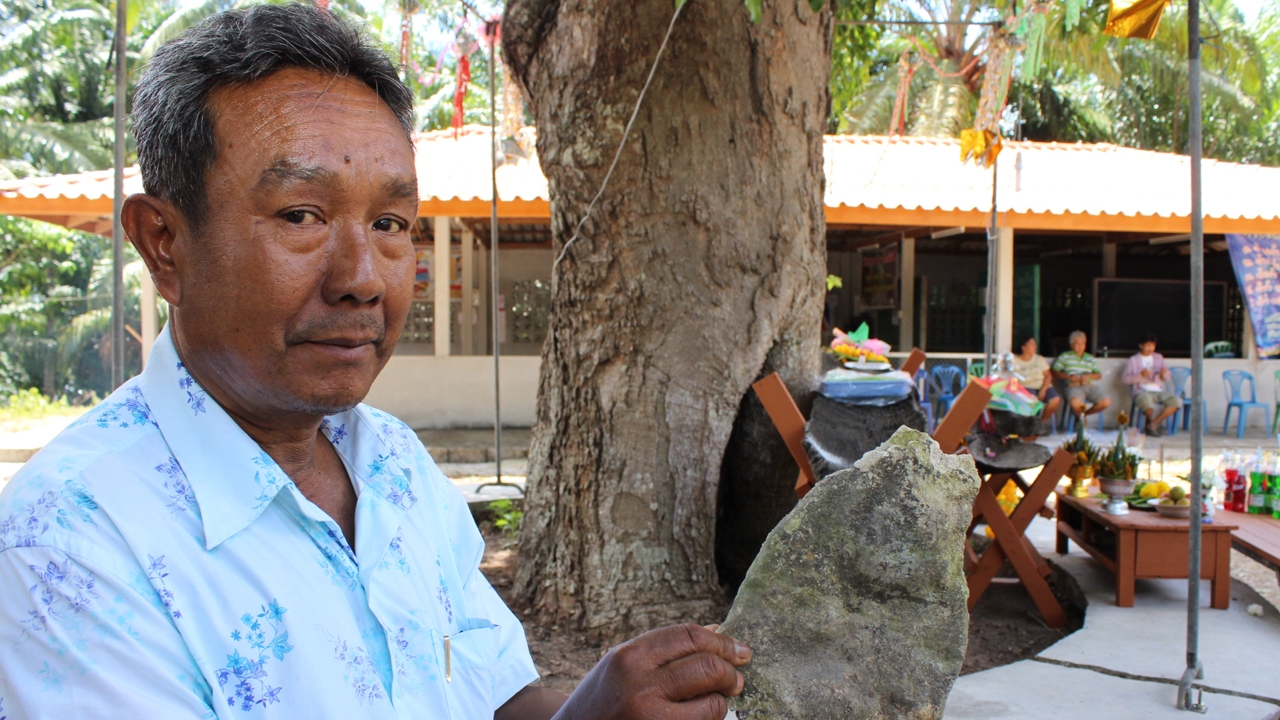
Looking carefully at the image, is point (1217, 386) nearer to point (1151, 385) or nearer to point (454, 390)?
point (1151, 385)

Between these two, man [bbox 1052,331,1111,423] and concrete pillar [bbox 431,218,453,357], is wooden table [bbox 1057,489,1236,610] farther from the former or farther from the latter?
concrete pillar [bbox 431,218,453,357]

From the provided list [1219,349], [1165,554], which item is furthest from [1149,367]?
[1165,554]

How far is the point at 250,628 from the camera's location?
94 cm

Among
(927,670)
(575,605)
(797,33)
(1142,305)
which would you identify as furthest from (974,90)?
(927,670)

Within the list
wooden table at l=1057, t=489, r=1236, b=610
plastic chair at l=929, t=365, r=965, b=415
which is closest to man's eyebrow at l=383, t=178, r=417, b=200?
wooden table at l=1057, t=489, r=1236, b=610

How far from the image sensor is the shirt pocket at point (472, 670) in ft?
4.03

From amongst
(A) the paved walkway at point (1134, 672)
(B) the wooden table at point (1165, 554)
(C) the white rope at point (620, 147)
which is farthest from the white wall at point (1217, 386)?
(C) the white rope at point (620, 147)

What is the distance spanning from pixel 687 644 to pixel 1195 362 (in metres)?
2.34

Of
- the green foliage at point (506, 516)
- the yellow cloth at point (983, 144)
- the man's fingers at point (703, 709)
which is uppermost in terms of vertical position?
the yellow cloth at point (983, 144)

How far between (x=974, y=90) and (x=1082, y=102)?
4.18 m

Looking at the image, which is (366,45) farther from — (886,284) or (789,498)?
(886,284)

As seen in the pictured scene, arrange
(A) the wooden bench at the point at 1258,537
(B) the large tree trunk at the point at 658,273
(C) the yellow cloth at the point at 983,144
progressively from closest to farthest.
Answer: (B) the large tree trunk at the point at 658,273, (A) the wooden bench at the point at 1258,537, (C) the yellow cloth at the point at 983,144

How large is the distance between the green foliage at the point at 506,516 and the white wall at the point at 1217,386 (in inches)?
353

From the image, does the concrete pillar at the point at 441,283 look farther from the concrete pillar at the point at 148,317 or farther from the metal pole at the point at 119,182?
the metal pole at the point at 119,182
